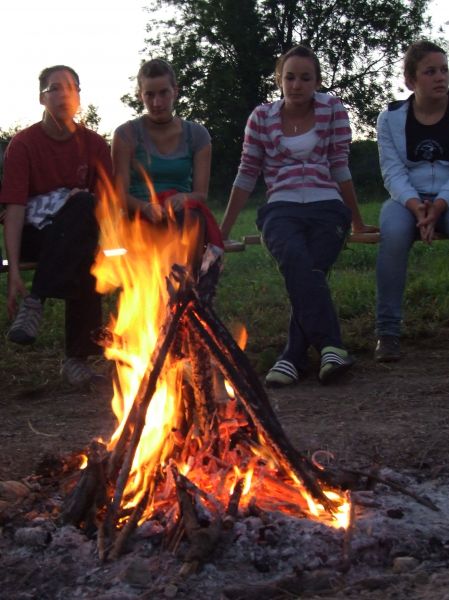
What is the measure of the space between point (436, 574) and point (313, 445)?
127 centimetres

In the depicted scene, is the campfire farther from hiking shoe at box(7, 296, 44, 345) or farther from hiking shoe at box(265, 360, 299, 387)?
hiking shoe at box(265, 360, 299, 387)

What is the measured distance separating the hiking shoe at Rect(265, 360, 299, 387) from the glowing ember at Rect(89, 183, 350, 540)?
1.50m

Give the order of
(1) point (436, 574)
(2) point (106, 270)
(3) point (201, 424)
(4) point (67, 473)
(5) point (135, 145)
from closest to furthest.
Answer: (1) point (436, 574) < (3) point (201, 424) < (4) point (67, 473) < (2) point (106, 270) < (5) point (135, 145)

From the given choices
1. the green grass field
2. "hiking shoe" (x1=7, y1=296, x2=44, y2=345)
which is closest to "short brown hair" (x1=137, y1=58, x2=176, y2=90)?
"hiking shoe" (x1=7, y1=296, x2=44, y2=345)

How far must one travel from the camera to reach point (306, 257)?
16.3ft

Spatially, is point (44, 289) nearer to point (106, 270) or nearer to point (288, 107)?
point (106, 270)

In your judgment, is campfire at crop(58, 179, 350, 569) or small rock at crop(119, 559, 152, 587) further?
campfire at crop(58, 179, 350, 569)

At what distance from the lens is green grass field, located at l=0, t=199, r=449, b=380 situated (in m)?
5.82

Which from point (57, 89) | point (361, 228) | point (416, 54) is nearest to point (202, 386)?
point (57, 89)

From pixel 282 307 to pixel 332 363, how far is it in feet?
6.55

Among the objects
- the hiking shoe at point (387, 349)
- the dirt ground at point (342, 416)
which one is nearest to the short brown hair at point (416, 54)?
the hiking shoe at point (387, 349)

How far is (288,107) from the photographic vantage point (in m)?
5.33

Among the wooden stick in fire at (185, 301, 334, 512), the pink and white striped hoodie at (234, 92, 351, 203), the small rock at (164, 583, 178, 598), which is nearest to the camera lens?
the small rock at (164, 583, 178, 598)

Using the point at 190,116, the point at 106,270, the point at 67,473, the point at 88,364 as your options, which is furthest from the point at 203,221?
the point at 190,116
